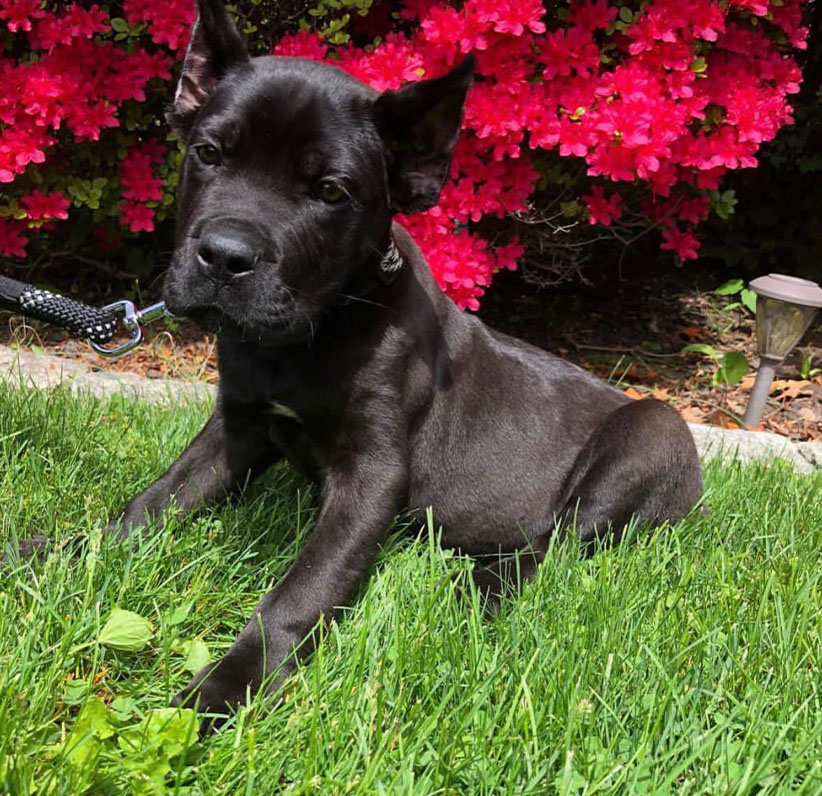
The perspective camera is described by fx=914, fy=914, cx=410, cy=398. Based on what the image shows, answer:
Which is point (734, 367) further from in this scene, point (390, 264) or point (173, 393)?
point (390, 264)

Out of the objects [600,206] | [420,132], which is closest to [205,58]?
[420,132]

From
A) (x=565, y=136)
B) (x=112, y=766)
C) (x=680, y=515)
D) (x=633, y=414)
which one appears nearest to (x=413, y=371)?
(x=633, y=414)

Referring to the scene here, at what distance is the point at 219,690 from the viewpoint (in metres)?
1.81

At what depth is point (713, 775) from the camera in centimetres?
161

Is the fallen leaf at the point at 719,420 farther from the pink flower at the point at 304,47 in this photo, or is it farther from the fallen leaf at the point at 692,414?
the pink flower at the point at 304,47

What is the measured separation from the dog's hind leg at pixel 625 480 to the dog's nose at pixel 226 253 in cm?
118

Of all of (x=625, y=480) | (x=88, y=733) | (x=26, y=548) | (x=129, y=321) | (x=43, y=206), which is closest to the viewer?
(x=88, y=733)

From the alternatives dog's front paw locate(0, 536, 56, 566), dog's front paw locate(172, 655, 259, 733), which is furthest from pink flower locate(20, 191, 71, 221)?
dog's front paw locate(172, 655, 259, 733)

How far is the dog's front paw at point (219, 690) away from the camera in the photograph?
1760mm

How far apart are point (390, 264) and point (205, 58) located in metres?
0.70

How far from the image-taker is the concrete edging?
4.21 meters

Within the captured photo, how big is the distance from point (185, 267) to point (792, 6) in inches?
171

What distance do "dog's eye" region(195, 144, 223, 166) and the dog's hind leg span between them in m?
1.34

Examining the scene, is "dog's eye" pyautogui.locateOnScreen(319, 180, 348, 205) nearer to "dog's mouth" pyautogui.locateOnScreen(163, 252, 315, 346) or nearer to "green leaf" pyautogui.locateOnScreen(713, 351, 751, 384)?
"dog's mouth" pyautogui.locateOnScreen(163, 252, 315, 346)
